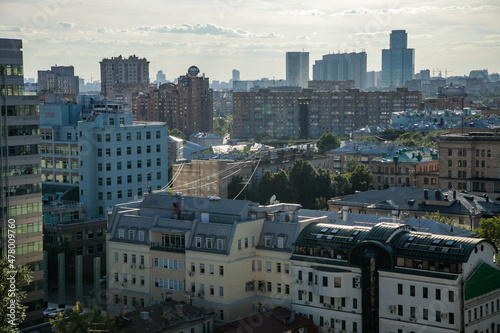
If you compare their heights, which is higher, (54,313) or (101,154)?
(101,154)

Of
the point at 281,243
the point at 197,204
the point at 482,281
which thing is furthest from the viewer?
the point at 197,204

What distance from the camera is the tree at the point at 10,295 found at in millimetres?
38688

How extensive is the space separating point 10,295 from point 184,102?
521 feet

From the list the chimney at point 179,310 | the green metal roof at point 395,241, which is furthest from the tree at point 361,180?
the chimney at point 179,310

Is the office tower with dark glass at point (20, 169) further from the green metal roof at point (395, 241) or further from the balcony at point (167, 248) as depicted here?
the green metal roof at point (395, 241)

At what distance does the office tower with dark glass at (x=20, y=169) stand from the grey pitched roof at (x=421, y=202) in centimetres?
3150

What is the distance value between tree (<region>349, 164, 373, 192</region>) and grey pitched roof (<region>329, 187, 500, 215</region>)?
21192 mm

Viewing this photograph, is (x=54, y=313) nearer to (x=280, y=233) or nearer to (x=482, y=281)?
(x=280, y=233)

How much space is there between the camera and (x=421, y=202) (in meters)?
68.6

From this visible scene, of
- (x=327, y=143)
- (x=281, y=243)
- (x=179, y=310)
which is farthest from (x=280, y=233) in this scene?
(x=327, y=143)

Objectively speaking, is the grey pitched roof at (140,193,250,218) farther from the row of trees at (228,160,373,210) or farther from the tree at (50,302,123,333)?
the row of trees at (228,160,373,210)

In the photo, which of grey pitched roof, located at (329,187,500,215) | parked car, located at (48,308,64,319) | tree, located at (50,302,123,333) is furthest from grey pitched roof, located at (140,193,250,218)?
grey pitched roof, located at (329,187,500,215)

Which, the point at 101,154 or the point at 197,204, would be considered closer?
the point at 197,204

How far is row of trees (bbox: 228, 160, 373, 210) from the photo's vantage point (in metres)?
86.6
